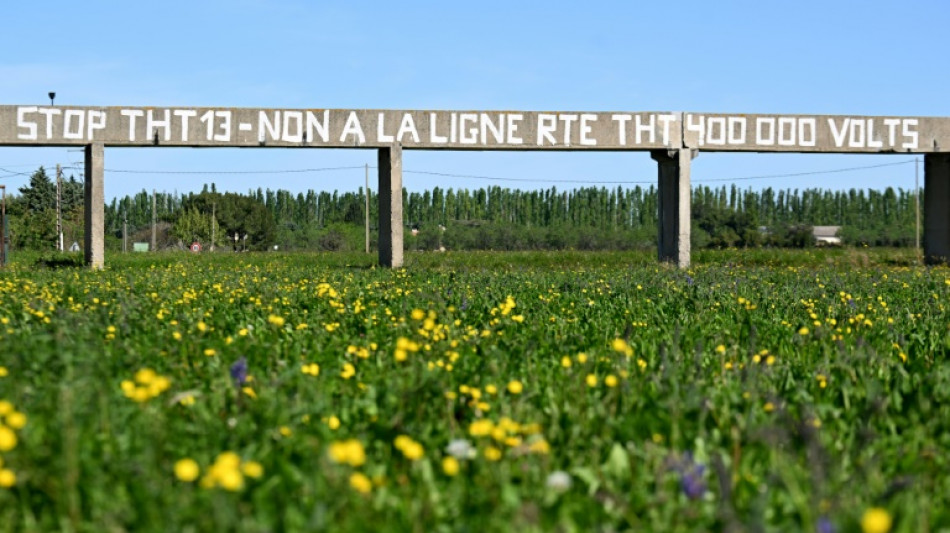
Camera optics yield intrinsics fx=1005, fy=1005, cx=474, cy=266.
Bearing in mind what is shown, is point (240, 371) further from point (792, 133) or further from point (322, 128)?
point (792, 133)

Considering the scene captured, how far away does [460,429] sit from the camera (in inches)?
168

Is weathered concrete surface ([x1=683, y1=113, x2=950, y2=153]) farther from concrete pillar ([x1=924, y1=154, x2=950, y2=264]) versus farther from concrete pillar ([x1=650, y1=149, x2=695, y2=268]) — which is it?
concrete pillar ([x1=924, y1=154, x2=950, y2=264])

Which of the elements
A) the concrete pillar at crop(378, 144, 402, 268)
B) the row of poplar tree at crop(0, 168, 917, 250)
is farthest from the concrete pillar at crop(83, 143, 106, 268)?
the row of poplar tree at crop(0, 168, 917, 250)

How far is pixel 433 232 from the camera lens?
83062mm

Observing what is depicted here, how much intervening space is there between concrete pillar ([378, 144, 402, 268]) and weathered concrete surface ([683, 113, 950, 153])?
707cm

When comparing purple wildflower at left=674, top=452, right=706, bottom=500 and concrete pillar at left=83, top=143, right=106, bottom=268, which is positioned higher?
concrete pillar at left=83, top=143, right=106, bottom=268

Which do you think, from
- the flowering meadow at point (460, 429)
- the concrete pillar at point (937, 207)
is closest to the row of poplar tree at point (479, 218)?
the concrete pillar at point (937, 207)

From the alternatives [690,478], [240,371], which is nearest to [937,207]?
[240,371]

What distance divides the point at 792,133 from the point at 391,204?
9970mm

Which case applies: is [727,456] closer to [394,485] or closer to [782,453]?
[782,453]

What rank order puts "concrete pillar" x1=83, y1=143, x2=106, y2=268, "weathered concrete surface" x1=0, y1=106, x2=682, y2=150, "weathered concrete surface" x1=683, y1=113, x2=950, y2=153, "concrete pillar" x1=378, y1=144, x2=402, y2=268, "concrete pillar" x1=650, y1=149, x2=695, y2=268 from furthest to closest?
1. "concrete pillar" x1=650, y1=149, x2=695, y2=268
2. "weathered concrete surface" x1=683, y1=113, x2=950, y2=153
3. "concrete pillar" x1=378, y1=144, x2=402, y2=268
4. "concrete pillar" x1=83, y1=143, x2=106, y2=268
5. "weathered concrete surface" x1=0, y1=106, x2=682, y2=150

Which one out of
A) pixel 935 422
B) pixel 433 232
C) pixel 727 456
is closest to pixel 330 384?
pixel 727 456

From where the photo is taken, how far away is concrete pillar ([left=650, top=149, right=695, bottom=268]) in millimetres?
24688

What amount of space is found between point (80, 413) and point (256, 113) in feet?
64.7
